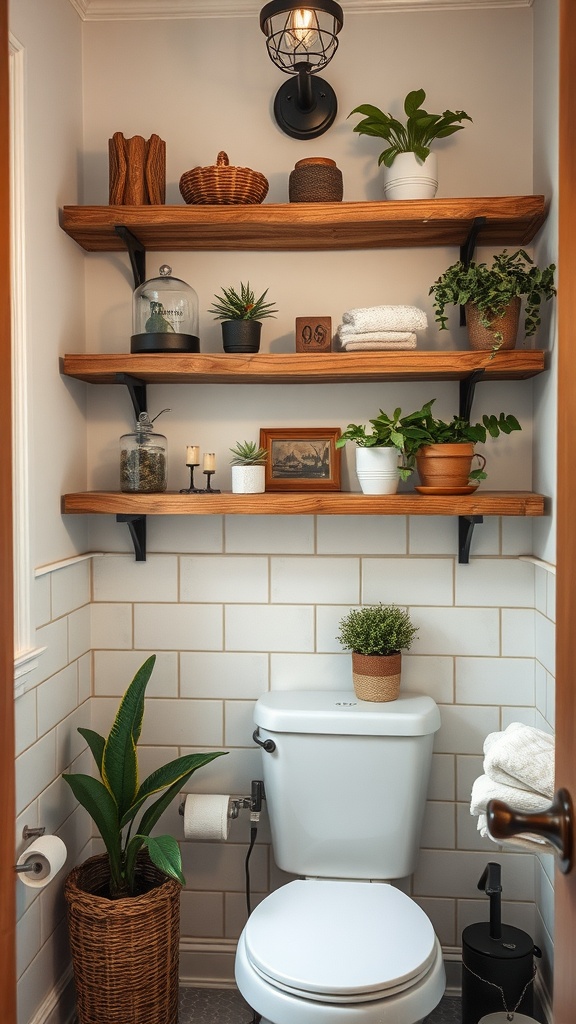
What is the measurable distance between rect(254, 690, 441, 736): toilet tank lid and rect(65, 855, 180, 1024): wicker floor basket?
1.39ft

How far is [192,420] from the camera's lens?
6.82 feet

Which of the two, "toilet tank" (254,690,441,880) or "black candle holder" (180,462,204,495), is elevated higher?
"black candle holder" (180,462,204,495)

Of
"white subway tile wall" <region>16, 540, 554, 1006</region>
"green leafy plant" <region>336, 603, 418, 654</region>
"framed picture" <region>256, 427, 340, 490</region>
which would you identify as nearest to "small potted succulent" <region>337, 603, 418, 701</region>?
"green leafy plant" <region>336, 603, 418, 654</region>

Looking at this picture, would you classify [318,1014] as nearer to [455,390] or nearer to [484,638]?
[484,638]

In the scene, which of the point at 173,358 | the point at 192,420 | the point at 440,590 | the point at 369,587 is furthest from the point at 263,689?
the point at 173,358

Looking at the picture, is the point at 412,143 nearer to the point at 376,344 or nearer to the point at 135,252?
the point at 376,344

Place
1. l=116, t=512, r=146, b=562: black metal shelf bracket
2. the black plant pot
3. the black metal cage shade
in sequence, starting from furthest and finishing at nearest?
l=116, t=512, r=146, b=562: black metal shelf bracket
the black plant pot
the black metal cage shade

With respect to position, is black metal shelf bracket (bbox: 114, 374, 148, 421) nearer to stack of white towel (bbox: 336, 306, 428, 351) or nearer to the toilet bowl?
stack of white towel (bbox: 336, 306, 428, 351)

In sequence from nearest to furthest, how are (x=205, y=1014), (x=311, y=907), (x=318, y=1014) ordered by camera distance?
(x=318, y=1014)
(x=311, y=907)
(x=205, y=1014)

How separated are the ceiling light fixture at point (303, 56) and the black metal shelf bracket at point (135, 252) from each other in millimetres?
459

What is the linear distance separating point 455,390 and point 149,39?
114cm

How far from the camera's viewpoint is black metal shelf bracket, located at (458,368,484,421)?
1.91 meters

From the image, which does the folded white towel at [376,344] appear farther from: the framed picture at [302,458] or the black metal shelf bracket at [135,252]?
the black metal shelf bracket at [135,252]

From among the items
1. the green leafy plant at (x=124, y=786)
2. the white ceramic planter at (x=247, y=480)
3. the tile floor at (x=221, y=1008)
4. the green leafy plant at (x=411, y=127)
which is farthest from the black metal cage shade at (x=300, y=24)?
the tile floor at (x=221, y=1008)
